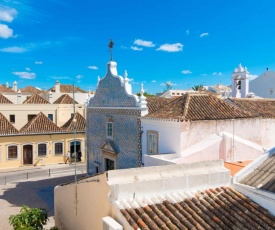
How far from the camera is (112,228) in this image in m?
5.32

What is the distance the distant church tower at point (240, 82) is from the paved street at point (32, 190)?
13.3m

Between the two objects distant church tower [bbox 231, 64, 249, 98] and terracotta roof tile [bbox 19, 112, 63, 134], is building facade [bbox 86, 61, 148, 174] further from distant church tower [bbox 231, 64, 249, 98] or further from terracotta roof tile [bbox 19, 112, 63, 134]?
distant church tower [bbox 231, 64, 249, 98]

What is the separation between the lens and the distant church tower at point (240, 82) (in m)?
22.0

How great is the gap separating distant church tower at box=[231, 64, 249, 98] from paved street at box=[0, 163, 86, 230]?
13323 millimetres

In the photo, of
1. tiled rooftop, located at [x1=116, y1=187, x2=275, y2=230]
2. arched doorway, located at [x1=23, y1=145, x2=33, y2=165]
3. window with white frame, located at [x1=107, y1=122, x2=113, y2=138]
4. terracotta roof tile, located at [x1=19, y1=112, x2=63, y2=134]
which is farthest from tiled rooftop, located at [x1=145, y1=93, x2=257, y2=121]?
arched doorway, located at [x1=23, y1=145, x2=33, y2=165]

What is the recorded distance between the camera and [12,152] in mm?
26172

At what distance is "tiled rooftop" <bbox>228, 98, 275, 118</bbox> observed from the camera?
1641 cm

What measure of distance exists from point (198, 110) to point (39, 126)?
18055 mm

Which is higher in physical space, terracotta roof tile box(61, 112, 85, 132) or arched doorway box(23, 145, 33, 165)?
terracotta roof tile box(61, 112, 85, 132)

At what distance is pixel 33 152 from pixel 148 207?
23000 millimetres

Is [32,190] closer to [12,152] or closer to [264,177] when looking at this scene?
[12,152]

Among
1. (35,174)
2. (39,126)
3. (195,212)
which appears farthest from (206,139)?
(39,126)

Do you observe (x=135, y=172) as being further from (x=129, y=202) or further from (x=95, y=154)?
(x=95, y=154)

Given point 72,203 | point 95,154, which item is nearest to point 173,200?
point 72,203
